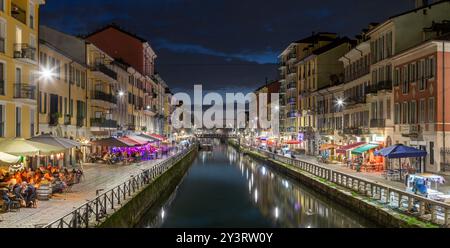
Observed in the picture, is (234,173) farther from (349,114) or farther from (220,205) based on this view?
(220,205)

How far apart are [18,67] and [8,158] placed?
11382mm

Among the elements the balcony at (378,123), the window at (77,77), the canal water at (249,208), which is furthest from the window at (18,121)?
the balcony at (378,123)

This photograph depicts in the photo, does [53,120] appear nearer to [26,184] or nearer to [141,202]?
[141,202]

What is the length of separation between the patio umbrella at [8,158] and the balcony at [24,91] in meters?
9.53

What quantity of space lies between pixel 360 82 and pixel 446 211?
39.3m

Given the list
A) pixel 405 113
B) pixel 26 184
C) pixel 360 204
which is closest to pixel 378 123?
pixel 405 113

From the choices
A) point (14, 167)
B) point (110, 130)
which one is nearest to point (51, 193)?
point (14, 167)

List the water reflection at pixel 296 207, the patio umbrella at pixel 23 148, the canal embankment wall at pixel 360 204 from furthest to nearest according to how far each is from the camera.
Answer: the water reflection at pixel 296 207 < the patio umbrella at pixel 23 148 < the canal embankment wall at pixel 360 204

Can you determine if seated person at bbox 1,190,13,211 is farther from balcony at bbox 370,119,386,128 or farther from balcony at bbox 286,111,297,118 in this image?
balcony at bbox 286,111,297,118

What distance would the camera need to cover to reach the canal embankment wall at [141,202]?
21894mm

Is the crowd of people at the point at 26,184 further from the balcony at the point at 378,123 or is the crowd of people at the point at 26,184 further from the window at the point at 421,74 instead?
the balcony at the point at 378,123

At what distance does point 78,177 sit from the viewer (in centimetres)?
3278

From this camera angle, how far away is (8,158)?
23.8m

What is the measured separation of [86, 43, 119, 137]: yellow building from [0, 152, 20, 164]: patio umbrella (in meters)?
29.7
